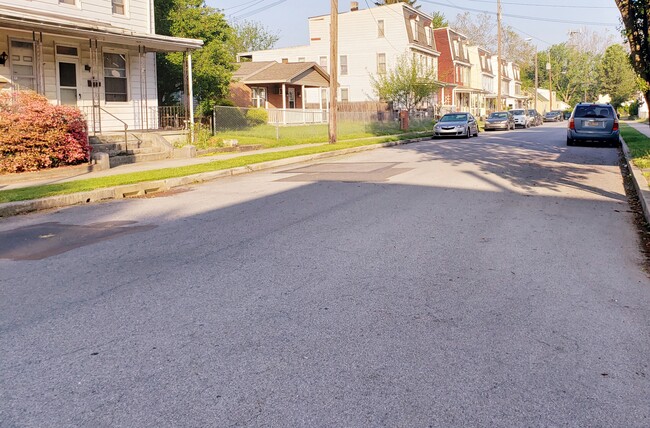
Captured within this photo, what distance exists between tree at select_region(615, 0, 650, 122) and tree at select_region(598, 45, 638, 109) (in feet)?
268

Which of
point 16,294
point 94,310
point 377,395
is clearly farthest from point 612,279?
point 16,294

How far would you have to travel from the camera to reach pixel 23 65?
18609 millimetres

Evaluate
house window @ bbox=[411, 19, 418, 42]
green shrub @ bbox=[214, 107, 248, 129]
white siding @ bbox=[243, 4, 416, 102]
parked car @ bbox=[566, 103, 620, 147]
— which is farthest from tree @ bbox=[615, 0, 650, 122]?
house window @ bbox=[411, 19, 418, 42]

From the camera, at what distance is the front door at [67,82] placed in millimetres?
19750

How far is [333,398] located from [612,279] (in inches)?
153

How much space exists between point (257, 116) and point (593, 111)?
58.3ft

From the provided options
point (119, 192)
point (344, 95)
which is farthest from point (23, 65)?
point (344, 95)

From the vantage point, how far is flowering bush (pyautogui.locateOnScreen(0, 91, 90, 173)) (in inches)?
538

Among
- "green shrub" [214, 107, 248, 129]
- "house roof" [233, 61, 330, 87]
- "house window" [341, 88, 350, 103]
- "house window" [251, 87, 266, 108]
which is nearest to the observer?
"green shrub" [214, 107, 248, 129]

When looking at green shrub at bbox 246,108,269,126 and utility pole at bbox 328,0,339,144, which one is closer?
utility pole at bbox 328,0,339,144

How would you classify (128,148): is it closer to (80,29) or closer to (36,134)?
(80,29)

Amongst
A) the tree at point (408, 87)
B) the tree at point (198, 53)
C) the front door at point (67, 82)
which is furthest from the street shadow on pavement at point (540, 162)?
the tree at point (408, 87)

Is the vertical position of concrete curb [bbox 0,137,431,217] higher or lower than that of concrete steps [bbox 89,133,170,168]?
lower

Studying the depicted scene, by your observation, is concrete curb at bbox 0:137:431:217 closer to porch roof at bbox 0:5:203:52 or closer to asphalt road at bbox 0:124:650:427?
asphalt road at bbox 0:124:650:427
